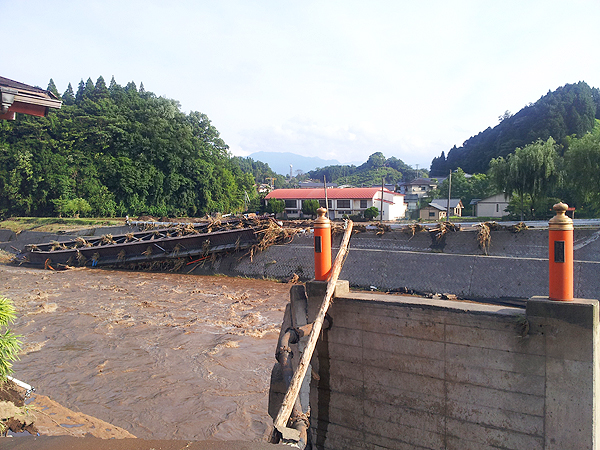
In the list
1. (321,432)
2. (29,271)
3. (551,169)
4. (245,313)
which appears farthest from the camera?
(551,169)

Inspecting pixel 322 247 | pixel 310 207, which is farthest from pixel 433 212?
pixel 322 247

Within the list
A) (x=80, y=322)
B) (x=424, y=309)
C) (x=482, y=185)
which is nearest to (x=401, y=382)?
(x=424, y=309)

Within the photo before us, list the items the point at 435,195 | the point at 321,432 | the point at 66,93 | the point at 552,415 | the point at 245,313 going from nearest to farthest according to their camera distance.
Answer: the point at 552,415
the point at 321,432
the point at 245,313
the point at 435,195
the point at 66,93

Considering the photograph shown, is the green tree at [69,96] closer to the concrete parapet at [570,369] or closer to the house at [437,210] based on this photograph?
the house at [437,210]

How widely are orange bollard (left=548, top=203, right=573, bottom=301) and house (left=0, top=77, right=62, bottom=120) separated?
541 centimetres

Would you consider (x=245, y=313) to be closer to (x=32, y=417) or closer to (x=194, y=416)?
(x=194, y=416)

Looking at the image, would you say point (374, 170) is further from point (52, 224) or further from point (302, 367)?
point (302, 367)

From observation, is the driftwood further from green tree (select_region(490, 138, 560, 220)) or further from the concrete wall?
green tree (select_region(490, 138, 560, 220))

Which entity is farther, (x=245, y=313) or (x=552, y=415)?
(x=245, y=313)

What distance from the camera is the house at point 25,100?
14.6 ft

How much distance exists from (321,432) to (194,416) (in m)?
2.01

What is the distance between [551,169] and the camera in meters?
29.2

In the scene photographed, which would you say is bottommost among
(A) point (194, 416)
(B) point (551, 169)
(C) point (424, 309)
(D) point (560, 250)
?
(A) point (194, 416)

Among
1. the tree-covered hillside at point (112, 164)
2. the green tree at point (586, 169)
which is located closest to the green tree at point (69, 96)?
the tree-covered hillside at point (112, 164)
